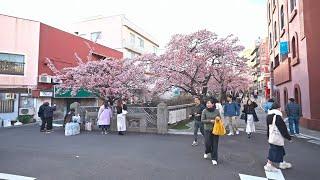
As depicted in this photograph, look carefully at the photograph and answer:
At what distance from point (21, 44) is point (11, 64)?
1743 mm

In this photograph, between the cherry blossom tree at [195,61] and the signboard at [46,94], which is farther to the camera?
the signboard at [46,94]

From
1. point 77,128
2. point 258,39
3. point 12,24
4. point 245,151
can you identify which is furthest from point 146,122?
point 258,39

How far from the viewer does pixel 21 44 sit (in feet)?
68.8

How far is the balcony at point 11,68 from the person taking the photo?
65.2 feet

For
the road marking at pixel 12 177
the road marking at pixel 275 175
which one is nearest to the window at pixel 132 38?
the road marking at pixel 12 177

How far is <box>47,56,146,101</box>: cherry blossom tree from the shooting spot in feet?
59.0

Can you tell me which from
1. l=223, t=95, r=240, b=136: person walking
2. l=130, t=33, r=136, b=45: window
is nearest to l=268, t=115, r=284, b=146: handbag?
l=223, t=95, r=240, b=136: person walking

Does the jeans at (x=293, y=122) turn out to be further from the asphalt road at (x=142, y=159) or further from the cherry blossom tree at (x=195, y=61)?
the cherry blossom tree at (x=195, y=61)

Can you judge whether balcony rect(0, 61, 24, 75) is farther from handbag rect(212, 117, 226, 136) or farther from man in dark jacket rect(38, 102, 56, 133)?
handbag rect(212, 117, 226, 136)

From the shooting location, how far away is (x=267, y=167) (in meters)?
6.82

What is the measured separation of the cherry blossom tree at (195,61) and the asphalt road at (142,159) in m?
6.46

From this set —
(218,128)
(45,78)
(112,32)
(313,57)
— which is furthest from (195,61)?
(112,32)

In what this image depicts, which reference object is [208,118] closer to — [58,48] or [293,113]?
[293,113]

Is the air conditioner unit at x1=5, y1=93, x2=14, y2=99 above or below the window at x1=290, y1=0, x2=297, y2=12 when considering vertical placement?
below
